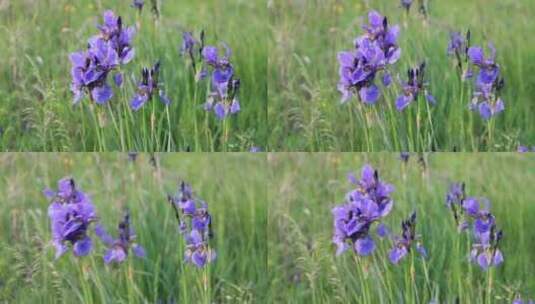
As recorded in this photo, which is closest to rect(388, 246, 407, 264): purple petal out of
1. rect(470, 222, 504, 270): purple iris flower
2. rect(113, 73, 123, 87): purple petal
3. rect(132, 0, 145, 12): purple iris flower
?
rect(470, 222, 504, 270): purple iris flower

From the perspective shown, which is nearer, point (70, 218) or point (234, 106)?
point (70, 218)

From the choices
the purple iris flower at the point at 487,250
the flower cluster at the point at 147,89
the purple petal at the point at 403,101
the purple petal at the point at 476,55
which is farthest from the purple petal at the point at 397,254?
the flower cluster at the point at 147,89

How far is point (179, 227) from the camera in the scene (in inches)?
153

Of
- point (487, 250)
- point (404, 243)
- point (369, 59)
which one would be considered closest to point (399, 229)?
point (404, 243)

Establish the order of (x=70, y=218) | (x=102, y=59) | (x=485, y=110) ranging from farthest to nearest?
(x=485, y=110) < (x=102, y=59) < (x=70, y=218)

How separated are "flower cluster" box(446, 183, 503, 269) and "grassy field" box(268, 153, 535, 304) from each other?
3 centimetres

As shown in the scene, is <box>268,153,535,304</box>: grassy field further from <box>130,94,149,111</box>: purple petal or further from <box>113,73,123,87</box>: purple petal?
<box>113,73,123,87</box>: purple petal

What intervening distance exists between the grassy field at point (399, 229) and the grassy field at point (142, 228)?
92 millimetres

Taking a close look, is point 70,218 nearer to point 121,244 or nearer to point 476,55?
point 121,244

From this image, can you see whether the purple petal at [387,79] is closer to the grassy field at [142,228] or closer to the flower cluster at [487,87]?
the flower cluster at [487,87]

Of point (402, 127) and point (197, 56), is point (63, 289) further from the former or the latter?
A: point (402, 127)

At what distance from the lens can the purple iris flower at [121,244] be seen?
3873 mm

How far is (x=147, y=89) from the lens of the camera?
3957mm

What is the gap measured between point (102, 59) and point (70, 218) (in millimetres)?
610
